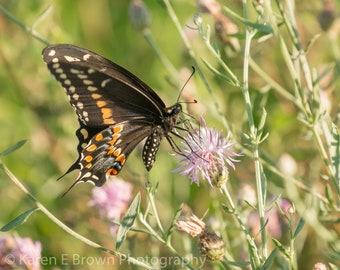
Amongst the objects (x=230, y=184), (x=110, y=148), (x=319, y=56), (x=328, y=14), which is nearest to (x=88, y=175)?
(x=110, y=148)

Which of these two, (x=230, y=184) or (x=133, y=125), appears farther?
(x=230, y=184)

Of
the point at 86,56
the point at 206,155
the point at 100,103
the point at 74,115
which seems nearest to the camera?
the point at 206,155

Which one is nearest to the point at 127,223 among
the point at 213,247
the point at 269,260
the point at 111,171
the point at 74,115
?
the point at 213,247

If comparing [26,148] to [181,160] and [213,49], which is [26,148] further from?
[213,49]

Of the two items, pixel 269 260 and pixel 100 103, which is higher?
pixel 100 103

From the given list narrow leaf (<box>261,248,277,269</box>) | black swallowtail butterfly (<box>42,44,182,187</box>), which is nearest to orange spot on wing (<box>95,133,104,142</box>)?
black swallowtail butterfly (<box>42,44,182,187</box>)

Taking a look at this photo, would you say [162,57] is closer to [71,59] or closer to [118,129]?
[118,129]
